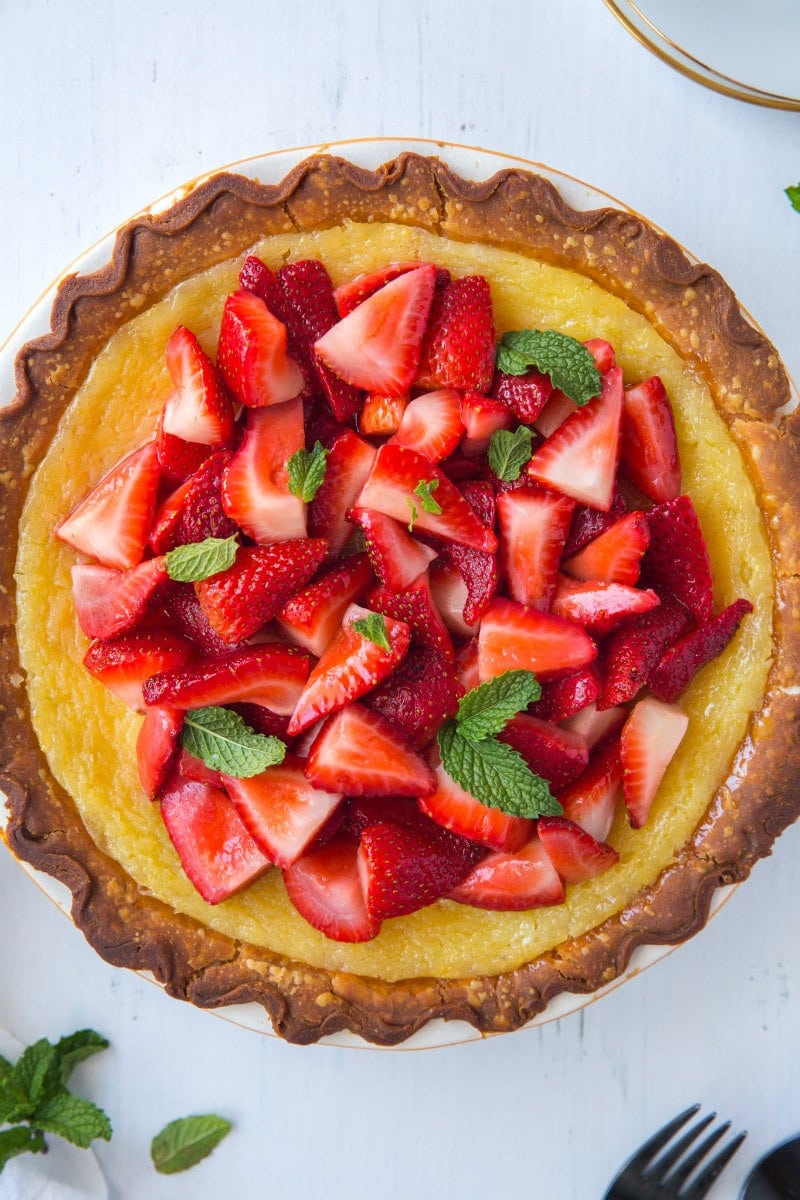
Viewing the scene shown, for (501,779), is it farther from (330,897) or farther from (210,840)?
(210,840)

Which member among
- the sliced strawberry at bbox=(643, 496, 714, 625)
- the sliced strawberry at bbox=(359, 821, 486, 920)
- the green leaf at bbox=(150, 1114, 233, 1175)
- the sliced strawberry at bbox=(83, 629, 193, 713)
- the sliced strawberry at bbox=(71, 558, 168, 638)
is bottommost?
the green leaf at bbox=(150, 1114, 233, 1175)

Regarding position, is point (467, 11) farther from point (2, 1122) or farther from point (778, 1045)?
point (2, 1122)

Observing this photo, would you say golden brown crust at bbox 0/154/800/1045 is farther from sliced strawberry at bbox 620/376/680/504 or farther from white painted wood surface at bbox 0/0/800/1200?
white painted wood surface at bbox 0/0/800/1200

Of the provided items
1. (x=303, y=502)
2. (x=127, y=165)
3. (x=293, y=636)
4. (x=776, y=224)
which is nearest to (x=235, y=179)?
(x=127, y=165)

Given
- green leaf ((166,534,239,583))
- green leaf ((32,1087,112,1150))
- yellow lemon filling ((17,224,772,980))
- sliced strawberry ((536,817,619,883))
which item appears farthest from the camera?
green leaf ((32,1087,112,1150))

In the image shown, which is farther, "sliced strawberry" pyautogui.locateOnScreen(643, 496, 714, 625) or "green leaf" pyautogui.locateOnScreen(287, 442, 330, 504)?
"sliced strawberry" pyautogui.locateOnScreen(643, 496, 714, 625)

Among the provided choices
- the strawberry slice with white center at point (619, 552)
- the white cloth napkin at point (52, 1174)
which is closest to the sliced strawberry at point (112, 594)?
the strawberry slice with white center at point (619, 552)

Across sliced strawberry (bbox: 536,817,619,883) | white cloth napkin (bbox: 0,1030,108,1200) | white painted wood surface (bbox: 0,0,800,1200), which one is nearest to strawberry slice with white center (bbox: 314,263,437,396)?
white painted wood surface (bbox: 0,0,800,1200)

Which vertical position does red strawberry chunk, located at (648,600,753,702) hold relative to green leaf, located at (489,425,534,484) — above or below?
below
